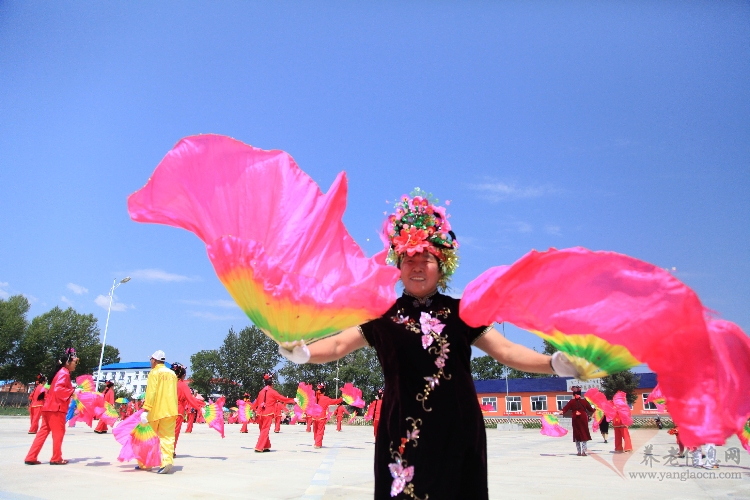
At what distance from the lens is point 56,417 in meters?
9.15

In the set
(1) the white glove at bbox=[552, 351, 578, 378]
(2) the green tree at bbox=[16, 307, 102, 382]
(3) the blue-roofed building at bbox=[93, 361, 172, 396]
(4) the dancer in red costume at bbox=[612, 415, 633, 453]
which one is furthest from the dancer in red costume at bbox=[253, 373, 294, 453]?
(3) the blue-roofed building at bbox=[93, 361, 172, 396]

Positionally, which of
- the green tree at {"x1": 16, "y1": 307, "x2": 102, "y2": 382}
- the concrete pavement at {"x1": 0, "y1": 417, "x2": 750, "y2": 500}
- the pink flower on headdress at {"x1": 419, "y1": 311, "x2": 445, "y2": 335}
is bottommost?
the concrete pavement at {"x1": 0, "y1": 417, "x2": 750, "y2": 500}

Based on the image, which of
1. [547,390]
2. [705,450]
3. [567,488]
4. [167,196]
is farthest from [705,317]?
[547,390]

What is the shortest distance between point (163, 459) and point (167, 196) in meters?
7.20

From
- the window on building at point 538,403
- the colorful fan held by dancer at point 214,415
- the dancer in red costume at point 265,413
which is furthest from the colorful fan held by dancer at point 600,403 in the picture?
the window on building at point 538,403

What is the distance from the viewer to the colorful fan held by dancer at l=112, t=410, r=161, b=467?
28.4 ft

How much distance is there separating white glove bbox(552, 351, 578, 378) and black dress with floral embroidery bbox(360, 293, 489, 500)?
410 mm

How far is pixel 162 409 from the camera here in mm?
8594

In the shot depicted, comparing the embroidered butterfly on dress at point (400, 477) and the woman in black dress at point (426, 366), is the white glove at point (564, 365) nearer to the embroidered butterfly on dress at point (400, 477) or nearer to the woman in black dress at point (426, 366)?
the woman in black dress at point (426, 366)

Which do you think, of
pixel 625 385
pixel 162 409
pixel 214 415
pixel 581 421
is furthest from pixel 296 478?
pixel 625 385

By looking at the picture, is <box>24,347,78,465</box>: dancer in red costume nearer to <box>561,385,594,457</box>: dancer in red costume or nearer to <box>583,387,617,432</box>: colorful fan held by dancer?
<box>561,385,594,457</box>: dancer in red costume

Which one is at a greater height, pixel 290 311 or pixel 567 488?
pixel 290 311

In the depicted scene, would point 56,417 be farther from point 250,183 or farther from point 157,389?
point 250,183

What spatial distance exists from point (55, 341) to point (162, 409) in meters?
55.5
